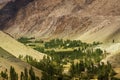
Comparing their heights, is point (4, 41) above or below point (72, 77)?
above

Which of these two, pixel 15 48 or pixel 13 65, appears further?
pixel 15 48

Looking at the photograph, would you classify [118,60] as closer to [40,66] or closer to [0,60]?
[40,66]

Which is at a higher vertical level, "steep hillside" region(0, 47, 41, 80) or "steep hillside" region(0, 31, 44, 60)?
"steep hillside" region(0, 31, 44, 60)

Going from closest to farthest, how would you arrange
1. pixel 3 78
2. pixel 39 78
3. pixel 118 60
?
pixel 3 78 < pixel 39 78 < pixel 118 60

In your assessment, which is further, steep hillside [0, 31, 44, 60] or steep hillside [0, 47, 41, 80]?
steep hillside [0, 31, 44, 60]

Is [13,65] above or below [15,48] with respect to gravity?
below

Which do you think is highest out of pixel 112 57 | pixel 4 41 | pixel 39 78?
pixel 4 41

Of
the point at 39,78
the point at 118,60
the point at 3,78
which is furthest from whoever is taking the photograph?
the point at 118,60

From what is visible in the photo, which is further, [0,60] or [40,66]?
[40,66]

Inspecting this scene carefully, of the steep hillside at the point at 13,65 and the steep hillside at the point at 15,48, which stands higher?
the steep hillside at the point at 15,48

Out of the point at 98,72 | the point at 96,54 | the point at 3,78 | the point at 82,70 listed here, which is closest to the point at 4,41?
the point at 96,54

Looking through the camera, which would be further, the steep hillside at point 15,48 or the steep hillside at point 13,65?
the steep hillside at point 15,48
